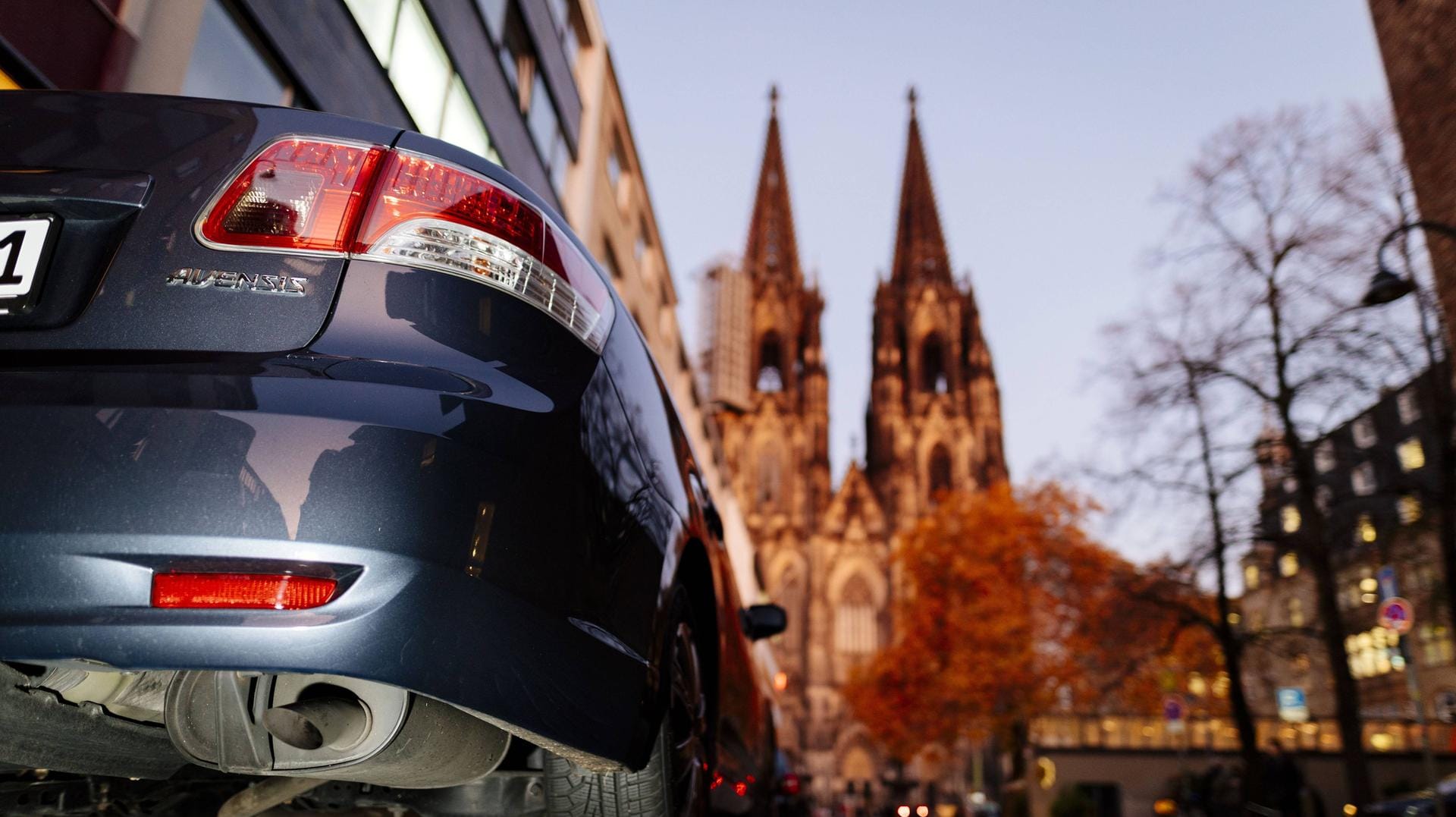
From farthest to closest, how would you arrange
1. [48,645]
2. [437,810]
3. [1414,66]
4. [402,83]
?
[1414,66] → [402,83] → [437,810] → [48,645]

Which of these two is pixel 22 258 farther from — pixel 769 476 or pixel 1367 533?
pixel 769 476

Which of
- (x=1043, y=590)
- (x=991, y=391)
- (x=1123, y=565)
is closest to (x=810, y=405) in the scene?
(x=991, y=391)

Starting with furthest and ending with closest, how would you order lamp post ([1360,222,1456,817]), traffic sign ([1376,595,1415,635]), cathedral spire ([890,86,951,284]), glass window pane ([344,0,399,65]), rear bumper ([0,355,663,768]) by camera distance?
cathedral spire ([890,86,951,284]) < lamp post ([1360,222,1456,817]) < traffic sign ([1376,595,1415,635]) < glass window pane ([344,0,399,65]) < rear bumper ([0,355,663,768])

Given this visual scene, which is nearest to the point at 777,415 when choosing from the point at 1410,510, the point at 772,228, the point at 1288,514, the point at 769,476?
the point at 769,476

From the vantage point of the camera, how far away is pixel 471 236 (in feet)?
5.61

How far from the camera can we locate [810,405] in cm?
6269

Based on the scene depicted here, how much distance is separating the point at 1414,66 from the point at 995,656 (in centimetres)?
2089

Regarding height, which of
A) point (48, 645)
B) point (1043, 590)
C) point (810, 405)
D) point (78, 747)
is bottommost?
point (78, 747)

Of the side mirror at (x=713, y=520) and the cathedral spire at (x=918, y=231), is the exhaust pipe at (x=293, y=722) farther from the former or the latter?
the cathedral spire at (x=918, y=231)

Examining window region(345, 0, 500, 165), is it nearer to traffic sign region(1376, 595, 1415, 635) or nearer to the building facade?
traffic sign region(1376, 595, 1415, 635)

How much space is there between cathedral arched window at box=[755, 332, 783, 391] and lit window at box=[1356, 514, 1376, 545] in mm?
50262

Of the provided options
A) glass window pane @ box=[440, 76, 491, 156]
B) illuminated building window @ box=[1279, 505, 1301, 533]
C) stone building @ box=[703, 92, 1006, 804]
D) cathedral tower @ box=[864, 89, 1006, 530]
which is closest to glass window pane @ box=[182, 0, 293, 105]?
glass window pane @ box=[440, 76, 491, 156]

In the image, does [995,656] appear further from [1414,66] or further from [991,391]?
[991,391]

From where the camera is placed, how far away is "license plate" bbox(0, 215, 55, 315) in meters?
1.49
